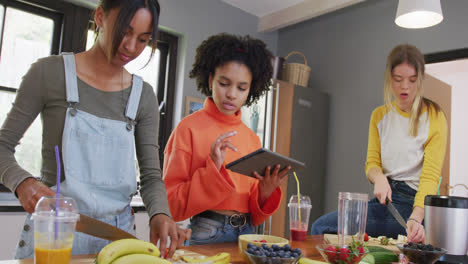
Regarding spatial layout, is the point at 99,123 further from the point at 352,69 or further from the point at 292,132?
the point at 352,69

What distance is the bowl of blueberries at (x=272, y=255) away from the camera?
0.87m

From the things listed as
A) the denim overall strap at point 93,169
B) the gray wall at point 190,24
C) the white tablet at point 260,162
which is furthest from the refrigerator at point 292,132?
the denim overall strap at point 93,169

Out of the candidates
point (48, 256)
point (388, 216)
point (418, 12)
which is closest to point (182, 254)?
point (48, 256)

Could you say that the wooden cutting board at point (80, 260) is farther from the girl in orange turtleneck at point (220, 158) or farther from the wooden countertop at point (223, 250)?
the girl in orange turtleneck at point (220, 158)

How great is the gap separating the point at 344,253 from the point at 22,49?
3.06 meters

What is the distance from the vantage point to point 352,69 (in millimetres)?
3904

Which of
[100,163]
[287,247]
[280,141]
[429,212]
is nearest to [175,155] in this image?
[100,163]

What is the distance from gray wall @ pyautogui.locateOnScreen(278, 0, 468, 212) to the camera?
143 inches

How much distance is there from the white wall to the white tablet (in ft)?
11.2

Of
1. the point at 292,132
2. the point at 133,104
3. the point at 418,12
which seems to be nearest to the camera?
the point at 133,104

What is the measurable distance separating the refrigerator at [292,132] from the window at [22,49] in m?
1.91

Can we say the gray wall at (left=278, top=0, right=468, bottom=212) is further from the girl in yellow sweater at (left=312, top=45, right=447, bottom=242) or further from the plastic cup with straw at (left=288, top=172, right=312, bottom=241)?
the plastic cup with straw at (left=288, top=172, right=312, bottom=241)

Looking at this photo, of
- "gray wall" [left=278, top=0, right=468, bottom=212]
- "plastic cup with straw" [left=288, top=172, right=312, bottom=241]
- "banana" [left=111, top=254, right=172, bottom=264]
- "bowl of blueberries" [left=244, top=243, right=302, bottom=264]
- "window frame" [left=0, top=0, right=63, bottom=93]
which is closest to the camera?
"banana" [left=111, top=254, right=172, bottom=264]

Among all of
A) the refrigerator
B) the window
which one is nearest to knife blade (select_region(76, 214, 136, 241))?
the window
